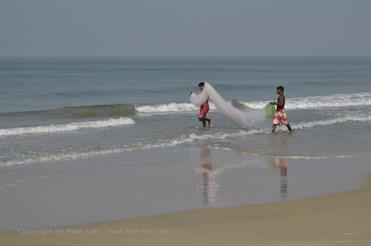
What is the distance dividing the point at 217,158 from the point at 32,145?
4.74 meters

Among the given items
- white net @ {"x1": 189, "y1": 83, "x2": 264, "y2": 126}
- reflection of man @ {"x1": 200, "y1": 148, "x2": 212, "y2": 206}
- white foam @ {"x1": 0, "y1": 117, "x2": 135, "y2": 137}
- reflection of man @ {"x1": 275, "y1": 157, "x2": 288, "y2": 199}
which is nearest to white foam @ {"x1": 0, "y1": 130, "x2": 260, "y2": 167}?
white net @ {"x1": 189, "y1": 83, "x2": 264, "y2": 126}

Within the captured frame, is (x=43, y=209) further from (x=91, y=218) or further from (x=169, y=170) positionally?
(x=169, y=170)

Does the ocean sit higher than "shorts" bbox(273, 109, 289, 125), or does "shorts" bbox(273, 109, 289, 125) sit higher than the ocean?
"shorts" bbox(273, 109, 289, 125)

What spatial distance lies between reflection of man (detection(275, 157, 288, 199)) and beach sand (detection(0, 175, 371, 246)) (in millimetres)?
1023

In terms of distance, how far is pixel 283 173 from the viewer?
11.3 meters

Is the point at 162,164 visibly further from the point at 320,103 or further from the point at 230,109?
the point at 320,103

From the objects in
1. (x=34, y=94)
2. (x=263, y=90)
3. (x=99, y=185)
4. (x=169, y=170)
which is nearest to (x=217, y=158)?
(x=169, y=170)

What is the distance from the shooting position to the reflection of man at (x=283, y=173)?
965cm

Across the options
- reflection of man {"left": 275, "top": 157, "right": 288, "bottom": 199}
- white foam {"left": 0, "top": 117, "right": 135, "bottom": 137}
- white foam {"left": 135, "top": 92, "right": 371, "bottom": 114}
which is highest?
→ white foam {"left": 135, "top": 92, "right": 371, "bottom": 114}

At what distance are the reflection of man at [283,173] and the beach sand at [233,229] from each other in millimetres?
1023

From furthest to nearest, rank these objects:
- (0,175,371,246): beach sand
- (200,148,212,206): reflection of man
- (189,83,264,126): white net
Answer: (189,83,264,126): white net → (200,148,212,206): reflection of man → (0,175,371,246): beach sand

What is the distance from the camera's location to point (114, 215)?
820 cm

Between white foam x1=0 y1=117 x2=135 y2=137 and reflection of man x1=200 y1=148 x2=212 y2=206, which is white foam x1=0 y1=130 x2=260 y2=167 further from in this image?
white foam x1=0 y1=117 x2=135 y2=137

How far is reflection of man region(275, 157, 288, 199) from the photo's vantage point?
965 cm
